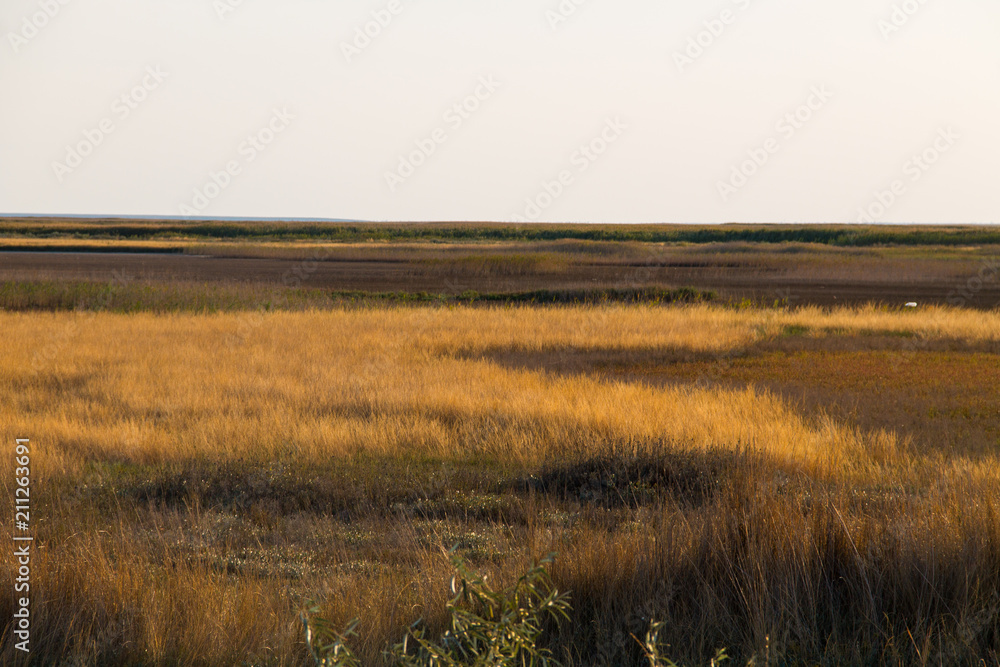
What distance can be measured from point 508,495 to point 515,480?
25.1 inches

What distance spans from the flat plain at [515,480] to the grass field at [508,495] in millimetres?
30

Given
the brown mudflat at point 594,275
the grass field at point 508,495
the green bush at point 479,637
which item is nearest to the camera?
the green bush at point 479,637

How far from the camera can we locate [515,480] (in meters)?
8.38

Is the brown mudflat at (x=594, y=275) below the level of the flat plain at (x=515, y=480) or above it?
below

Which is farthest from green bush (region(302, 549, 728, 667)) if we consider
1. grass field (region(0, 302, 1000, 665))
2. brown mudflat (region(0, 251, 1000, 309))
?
brown mudflat (region(0, 251, 1000, 309))

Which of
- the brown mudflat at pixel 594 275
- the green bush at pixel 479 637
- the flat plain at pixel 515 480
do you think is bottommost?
the brown mudflat at pixel 594 275

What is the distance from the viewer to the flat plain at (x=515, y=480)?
4438 millimetres

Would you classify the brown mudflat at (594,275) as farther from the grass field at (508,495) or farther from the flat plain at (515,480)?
the grass field at (508,495)

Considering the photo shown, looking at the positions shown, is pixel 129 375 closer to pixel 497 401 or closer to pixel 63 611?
pixel 497 401

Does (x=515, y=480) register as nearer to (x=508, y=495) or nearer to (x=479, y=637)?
(x=508, y=495)

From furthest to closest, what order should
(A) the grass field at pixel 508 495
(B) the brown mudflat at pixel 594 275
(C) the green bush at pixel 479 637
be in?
(B) the brown mudflat at pixel 594 275 < (A) the grass field at pixel 508 495 < (C) the green bush at pixel 479 637

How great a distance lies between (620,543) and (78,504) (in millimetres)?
5252

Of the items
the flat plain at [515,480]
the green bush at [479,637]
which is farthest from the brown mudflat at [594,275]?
the green bush at [479,637]

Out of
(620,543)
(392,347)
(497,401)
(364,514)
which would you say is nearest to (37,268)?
(392,347)
